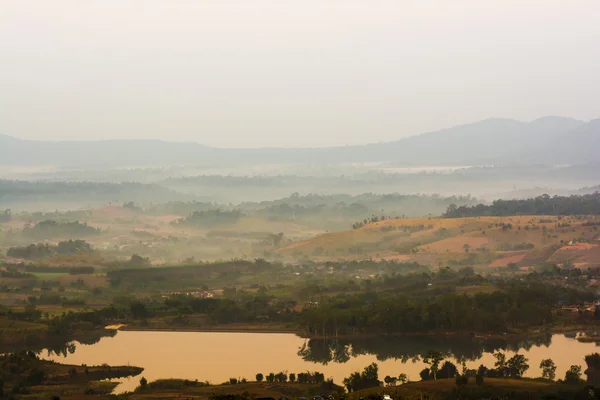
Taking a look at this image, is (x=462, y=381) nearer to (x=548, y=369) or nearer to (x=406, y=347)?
(x=548, y=369)

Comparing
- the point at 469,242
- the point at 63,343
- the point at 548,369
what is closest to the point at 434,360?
the point at 548,369

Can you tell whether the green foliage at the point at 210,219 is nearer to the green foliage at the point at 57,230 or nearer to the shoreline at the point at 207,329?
the green foliage at the point at 57,230

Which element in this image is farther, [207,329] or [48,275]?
[48,275]

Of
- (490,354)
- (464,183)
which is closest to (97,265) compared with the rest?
(490,354)

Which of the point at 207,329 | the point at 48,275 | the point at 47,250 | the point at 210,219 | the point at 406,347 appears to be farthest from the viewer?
the point at 210,219

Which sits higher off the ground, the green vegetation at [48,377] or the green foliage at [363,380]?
the green foliage at [363,380]

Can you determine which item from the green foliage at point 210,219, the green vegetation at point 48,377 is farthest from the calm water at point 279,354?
the green foliage at point 210,219

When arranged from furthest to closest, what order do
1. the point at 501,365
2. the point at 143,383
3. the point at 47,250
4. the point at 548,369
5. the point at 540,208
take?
1. the point at 540,208
2. the point at 47,250
3. the point at 501,365
4. the point at 548,369
5. the point at 143,383
